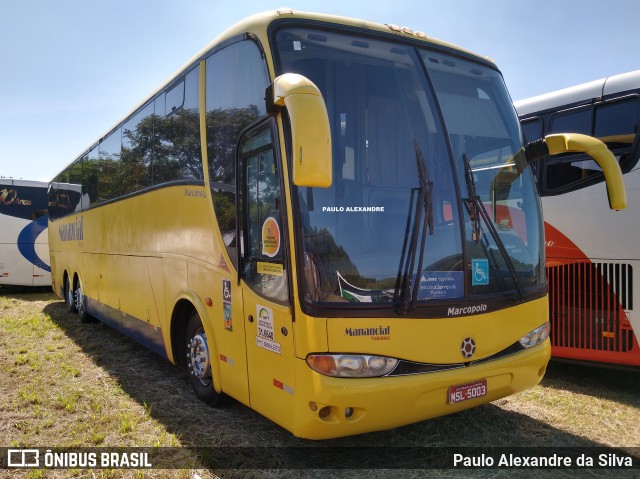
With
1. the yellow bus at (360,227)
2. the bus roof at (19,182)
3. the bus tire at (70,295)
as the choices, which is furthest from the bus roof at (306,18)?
the bus roof at (19,182)

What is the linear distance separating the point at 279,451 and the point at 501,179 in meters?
2.84

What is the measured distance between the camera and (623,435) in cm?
464

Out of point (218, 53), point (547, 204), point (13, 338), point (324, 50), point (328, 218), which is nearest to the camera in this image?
point (328, 218)

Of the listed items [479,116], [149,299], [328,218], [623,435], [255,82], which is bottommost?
[623,435]

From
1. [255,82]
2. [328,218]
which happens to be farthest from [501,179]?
[255,82]

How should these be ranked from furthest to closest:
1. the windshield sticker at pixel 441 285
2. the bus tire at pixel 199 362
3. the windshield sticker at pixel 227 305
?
1. the bus tire at pixel 199 362
2. the windshield sticker at pixel 227 305
3. the windshield sticker at pixel 441 285

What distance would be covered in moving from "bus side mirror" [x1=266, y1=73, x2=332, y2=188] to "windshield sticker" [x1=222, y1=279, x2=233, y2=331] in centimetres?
175

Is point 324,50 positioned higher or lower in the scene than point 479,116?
higher

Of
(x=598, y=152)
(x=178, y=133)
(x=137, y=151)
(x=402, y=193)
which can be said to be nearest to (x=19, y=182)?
(x=137, y=151)

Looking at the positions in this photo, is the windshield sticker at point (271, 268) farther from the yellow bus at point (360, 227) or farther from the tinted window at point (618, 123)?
the tinted window at point (618, 123)

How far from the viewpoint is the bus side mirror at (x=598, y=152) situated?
14.1ft

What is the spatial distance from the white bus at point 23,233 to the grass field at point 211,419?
32.4 ft

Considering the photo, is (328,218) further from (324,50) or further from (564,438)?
(564,438)

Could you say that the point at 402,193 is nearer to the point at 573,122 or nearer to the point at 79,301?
the point at 573,122
